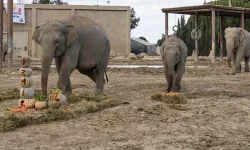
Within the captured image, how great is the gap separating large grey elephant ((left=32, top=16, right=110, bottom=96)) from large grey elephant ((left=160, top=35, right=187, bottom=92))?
1561 millimetres

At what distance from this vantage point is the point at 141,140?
6566mm

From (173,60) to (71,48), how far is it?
9.61 ft

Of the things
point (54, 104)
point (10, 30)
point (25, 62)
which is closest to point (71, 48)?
point (25, 62)

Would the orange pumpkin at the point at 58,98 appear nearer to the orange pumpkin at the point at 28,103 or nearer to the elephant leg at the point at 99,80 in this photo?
the orange pumpkin at the point at 28,103

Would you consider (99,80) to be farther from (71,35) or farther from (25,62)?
(25,62)

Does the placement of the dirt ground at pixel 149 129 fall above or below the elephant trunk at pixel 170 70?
below

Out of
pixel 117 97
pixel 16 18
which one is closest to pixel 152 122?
pixel 117 97

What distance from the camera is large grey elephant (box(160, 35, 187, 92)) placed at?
11.5 m

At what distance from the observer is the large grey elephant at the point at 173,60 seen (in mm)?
11508

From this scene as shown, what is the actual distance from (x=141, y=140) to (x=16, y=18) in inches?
1501

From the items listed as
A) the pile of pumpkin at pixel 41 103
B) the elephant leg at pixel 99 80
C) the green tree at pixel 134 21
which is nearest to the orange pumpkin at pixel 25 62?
the pile of pumpkin at pixel 41 103

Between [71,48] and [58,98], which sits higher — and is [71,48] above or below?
above

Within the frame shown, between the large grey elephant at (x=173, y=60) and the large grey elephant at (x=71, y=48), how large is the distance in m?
1.56

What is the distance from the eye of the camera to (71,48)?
32.4 ft
